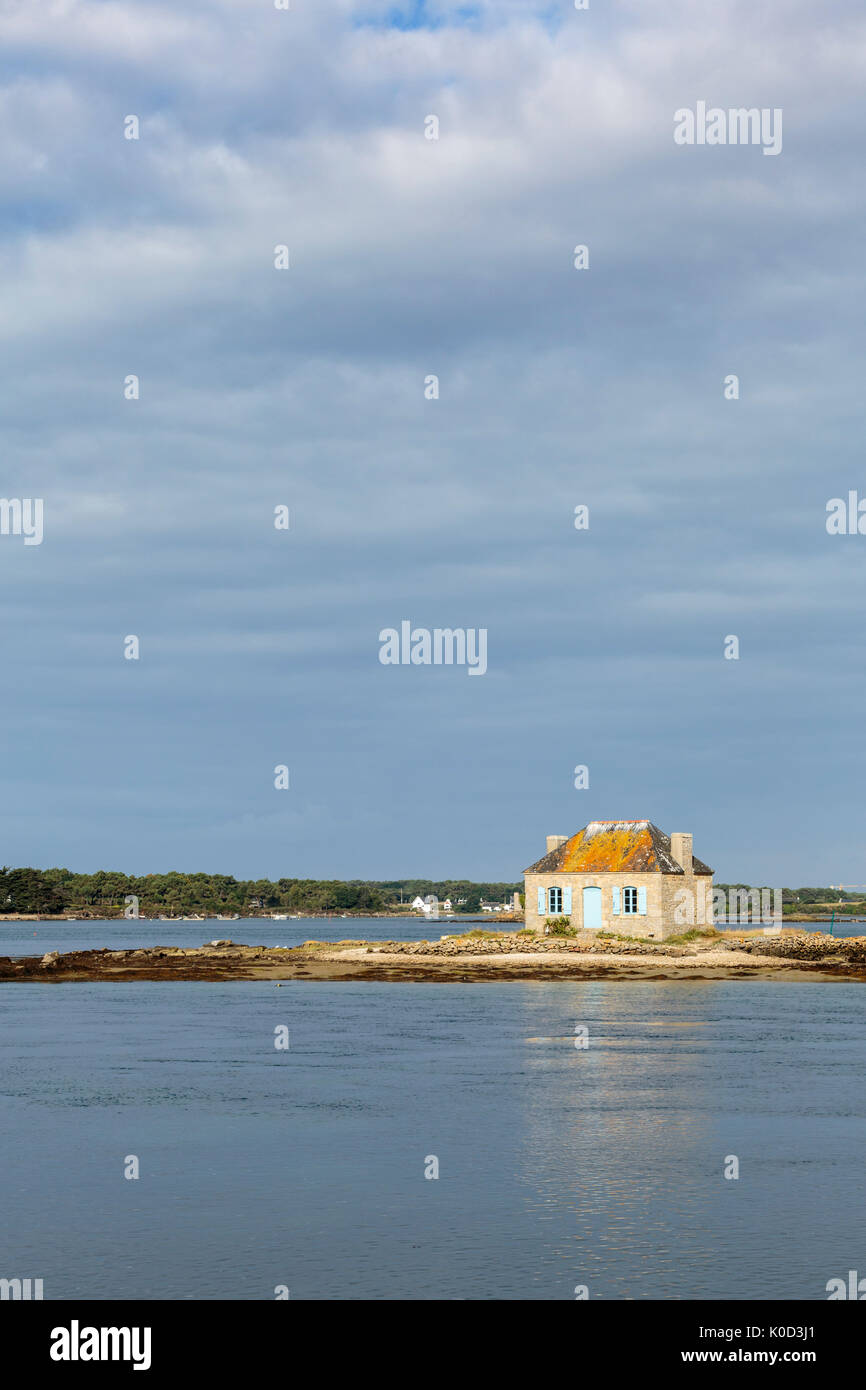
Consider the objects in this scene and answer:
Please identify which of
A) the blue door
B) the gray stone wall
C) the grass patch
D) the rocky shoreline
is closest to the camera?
the rocky shoreline

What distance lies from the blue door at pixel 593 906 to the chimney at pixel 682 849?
17.7 feet

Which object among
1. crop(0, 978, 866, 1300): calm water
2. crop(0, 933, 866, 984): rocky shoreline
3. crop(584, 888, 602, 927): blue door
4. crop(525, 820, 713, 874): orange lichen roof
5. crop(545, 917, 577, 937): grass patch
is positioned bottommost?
crop(0, 933, 866, 984): rocky shoreline

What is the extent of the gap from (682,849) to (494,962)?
13807mm

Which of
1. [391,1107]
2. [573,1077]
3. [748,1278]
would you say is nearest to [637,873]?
[573,1077]

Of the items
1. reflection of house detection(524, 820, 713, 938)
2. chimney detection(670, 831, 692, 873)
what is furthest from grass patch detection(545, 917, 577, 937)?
→ chimney detection(670, 831, 692, 873)

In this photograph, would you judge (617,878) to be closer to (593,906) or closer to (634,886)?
(634,886)

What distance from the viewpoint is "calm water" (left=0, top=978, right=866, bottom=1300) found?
57.5 ft

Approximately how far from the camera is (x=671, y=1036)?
150 feet

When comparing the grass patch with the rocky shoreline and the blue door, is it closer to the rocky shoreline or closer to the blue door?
the rocky shoreline

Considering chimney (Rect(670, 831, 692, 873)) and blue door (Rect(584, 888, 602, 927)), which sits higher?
→ chimney (Rect(670, 831, 692, 873))

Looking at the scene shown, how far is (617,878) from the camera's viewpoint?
8250 cm

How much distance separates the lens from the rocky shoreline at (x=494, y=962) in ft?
254
